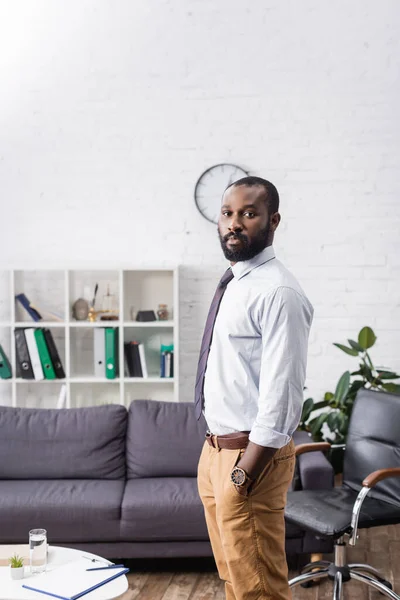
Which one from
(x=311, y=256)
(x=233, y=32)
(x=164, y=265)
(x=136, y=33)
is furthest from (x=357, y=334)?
(x=136, y=33)

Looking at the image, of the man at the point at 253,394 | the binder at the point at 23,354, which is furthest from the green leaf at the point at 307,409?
the man at the point at 253,394

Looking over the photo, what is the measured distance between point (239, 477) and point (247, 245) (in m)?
0.65

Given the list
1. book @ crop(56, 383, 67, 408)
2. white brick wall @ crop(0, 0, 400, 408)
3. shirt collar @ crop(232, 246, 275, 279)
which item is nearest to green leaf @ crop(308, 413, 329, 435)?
white brick wall @ crop(0, 0, 400, 408)

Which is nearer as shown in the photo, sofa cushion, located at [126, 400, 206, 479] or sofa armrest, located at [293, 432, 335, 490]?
sofa armrest, located at [293, 432, 335, 490]

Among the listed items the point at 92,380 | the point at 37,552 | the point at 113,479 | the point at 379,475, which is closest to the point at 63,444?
the point at 113,479

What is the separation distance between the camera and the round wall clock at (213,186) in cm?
505

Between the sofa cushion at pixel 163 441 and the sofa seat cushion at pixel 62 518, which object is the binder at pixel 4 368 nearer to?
the sofa cushion at pixel 163 441

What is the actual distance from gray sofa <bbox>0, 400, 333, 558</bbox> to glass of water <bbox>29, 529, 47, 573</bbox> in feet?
2.76

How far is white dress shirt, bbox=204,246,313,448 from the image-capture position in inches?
77.6

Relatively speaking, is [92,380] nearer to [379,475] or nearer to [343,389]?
[343,389]

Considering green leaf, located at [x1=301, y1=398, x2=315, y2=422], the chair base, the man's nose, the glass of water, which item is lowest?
the chair base

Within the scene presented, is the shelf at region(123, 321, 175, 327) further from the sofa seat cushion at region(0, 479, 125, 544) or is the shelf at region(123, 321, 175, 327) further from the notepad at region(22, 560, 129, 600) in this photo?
the notepad at region(22, 560, 129, 600)

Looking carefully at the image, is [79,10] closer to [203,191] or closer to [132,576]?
[203,191]

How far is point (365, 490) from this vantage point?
2.96 metres
